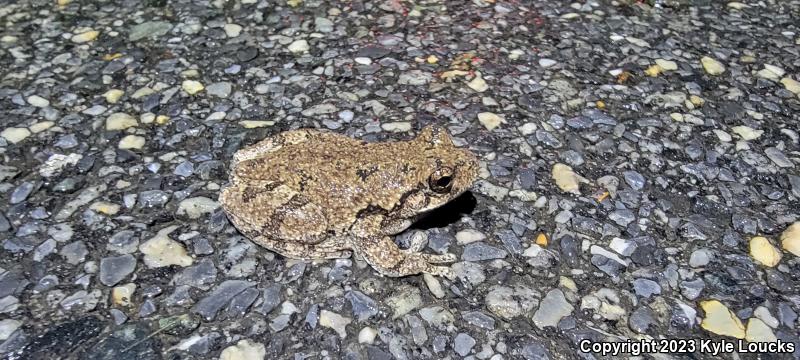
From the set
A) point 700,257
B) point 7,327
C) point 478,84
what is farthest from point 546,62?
point 7,327

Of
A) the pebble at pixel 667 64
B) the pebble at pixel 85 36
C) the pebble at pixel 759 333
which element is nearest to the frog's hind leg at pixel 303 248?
the pebble at pixel 759 333

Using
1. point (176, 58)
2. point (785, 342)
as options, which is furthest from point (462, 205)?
point (176, 58)

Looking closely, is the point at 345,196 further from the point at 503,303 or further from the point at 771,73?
the point at 771,73

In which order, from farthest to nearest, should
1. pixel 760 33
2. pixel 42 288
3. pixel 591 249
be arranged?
pixel 760 33 < pixel 591 249 < pixel 42 288

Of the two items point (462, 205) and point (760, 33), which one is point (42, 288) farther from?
point (760, 33)

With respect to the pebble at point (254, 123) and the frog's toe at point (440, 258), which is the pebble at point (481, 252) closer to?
the frog's toe at point (440, 258)

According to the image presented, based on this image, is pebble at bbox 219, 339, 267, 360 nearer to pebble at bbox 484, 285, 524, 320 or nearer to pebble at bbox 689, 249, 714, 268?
pebble at bbox 484, 285, 524, 320
